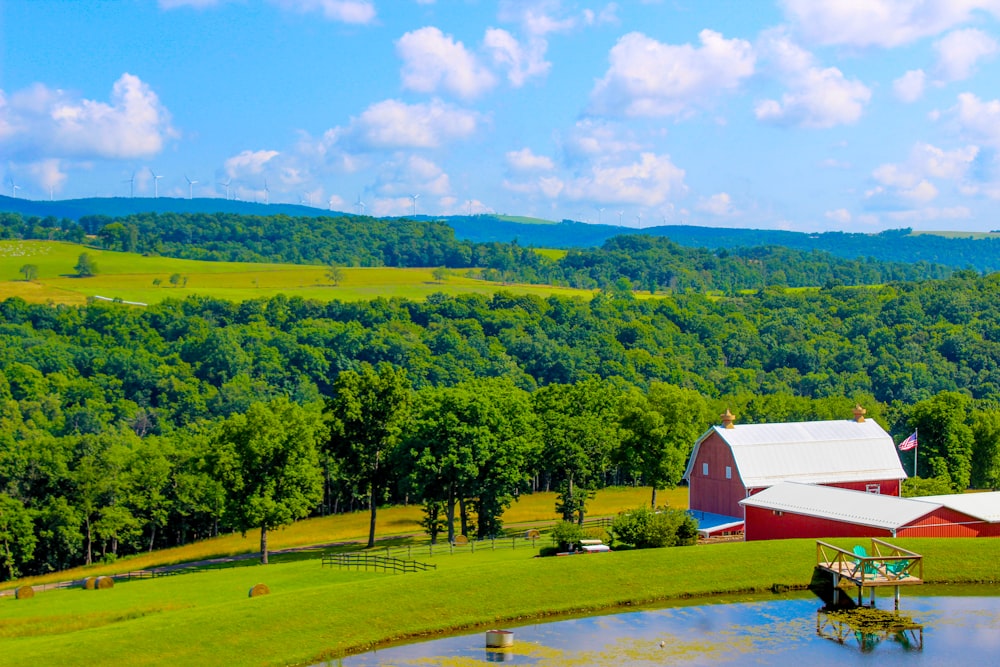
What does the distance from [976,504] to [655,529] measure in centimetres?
1720

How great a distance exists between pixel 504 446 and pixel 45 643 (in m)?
32.0

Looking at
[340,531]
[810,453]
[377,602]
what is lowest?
[340,531]

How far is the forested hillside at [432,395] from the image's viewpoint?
68.5 meters

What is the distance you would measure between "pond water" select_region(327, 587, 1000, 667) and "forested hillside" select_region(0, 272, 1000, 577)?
956 inches

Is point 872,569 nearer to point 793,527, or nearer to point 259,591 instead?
point 793,527

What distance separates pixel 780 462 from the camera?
62.9 metres

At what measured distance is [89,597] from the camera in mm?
55000

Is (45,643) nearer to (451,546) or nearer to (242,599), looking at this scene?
(242,599)

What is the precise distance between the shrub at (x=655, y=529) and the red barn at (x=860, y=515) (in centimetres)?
461

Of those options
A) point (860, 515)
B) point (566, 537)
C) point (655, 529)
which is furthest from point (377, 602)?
point (860, 515)

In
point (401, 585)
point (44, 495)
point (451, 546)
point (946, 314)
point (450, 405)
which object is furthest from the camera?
point (946, 314)

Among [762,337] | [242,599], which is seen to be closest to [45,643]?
[242,599]

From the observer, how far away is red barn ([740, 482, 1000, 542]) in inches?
2018

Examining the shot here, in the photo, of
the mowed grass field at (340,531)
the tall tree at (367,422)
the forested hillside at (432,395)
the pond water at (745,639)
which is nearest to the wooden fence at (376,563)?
the forested hillside at (432,395)
